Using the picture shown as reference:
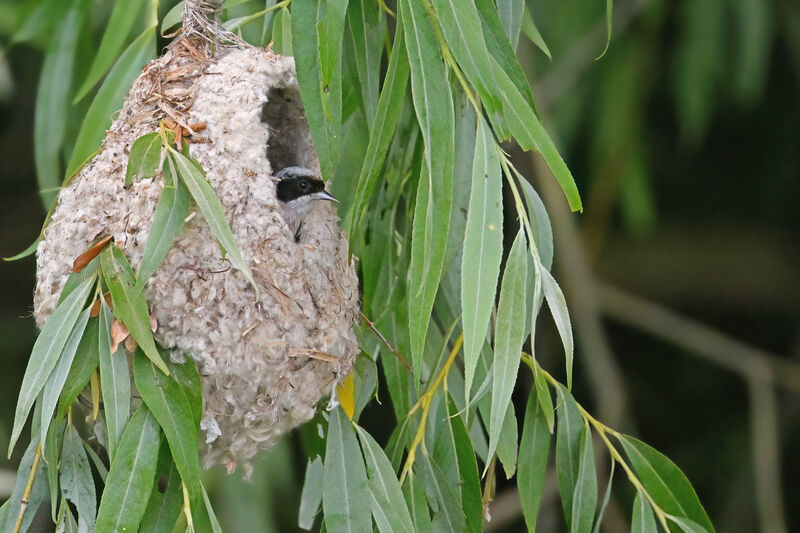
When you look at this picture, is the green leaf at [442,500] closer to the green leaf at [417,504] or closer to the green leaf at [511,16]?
the green leaf at [417,504]

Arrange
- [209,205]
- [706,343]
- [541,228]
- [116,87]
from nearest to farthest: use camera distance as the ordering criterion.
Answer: [209,205] → [541,228] → [116,87] → [706,343]

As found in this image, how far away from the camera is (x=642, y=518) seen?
237cm

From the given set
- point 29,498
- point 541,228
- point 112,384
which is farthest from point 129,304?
point 541,228

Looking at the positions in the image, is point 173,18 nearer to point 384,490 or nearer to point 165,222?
point 165,222

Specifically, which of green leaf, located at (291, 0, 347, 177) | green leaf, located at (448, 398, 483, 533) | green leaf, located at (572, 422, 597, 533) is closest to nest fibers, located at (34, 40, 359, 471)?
green leaf, located at (291, 0, 347, 177)

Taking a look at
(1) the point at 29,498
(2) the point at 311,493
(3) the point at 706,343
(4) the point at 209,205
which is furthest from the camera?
(3) the point at 706,343

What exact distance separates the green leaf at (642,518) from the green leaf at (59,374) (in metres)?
1.27

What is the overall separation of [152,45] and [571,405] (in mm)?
1410

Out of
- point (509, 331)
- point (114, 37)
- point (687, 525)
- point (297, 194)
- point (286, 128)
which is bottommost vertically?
point (687, 525)

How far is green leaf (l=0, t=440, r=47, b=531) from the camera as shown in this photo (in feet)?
6.95

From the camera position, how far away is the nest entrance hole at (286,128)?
109 inches

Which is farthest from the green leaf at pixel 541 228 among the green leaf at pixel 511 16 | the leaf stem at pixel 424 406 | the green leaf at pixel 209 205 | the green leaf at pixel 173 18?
the green leaf at pixel 173 18

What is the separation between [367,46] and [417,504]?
1.02 m

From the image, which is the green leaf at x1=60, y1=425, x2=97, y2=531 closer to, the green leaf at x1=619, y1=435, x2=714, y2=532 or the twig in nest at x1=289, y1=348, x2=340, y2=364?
the twig in nest at x1=289, y1=348, x2=340, y2=364
